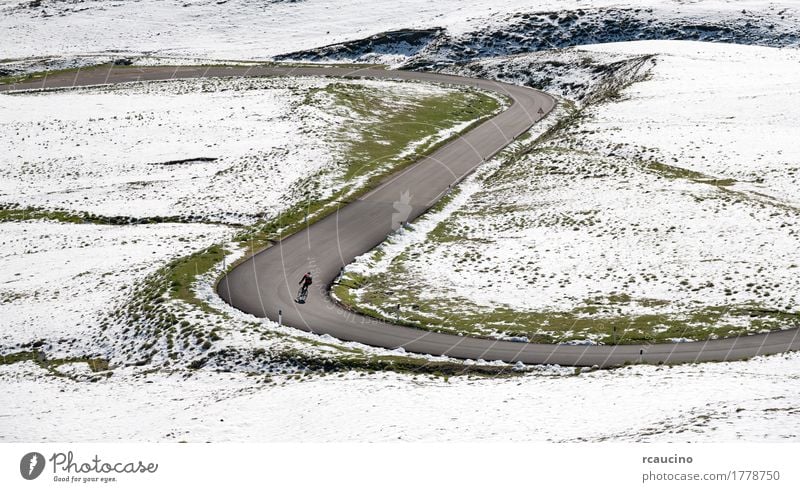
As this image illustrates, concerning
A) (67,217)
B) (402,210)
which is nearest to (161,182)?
(67,217)

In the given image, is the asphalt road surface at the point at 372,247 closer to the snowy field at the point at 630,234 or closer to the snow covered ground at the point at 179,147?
the snowy field at the point at 630,234

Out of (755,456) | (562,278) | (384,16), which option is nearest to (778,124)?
(562,278)

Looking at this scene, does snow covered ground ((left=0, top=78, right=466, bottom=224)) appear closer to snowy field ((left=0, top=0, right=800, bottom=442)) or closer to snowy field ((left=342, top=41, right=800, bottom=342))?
snowy field ((left=0, top=0, right=800, bottom=442))

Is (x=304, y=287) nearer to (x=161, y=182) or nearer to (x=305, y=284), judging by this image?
(x=305, y=284)

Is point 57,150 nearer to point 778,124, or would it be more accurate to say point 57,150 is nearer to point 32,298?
point 32,298

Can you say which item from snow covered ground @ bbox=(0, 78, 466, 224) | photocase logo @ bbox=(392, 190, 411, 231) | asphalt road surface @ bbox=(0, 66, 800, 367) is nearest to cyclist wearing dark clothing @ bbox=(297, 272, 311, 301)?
asphalt road surface @ bbox=(0, 66, 800, 367)
